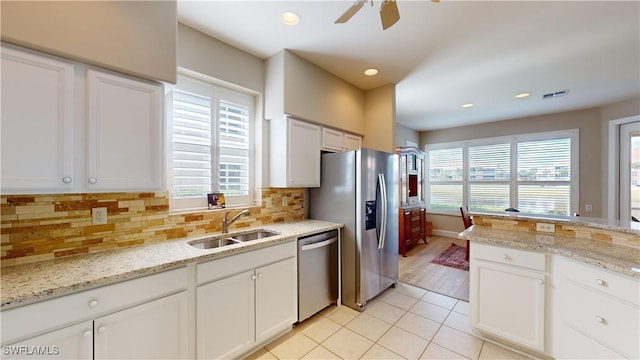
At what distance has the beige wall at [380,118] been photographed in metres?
Result: 3.43

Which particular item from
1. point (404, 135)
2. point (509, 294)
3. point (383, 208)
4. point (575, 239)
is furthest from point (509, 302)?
point (404, 135)

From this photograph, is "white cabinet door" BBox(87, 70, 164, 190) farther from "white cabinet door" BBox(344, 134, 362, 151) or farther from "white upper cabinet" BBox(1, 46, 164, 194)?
"white cabinet door" BBox(344, 134, 362, 151)

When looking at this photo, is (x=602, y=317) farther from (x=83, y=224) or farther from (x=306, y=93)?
(x=83, y=224)

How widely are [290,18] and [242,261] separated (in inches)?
80.0

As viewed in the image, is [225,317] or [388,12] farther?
[225,317]

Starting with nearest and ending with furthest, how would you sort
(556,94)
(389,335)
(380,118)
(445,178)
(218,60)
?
1. (389,335)
2. (218,60)
3. (380,118)
4. (556,94)
5. (445,178)

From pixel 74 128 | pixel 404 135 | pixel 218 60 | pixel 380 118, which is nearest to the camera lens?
pixel 74 128

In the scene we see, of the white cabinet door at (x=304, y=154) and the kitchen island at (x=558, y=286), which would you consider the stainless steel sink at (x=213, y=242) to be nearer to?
the white cabinet door at (x=304, y=154)

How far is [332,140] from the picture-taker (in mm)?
3234

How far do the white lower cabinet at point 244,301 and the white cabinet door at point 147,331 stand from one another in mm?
107

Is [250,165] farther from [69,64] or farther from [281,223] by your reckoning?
[69,64]

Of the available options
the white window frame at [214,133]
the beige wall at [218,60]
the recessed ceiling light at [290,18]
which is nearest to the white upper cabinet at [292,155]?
the white window frame at [214,133]

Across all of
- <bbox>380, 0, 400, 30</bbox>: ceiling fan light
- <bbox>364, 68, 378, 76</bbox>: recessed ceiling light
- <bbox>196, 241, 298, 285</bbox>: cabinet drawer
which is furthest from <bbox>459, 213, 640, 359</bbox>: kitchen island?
<bbox>364, 68, 378, 76</bbox>: recessed ceiling light

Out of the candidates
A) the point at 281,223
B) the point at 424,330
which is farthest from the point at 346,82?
the point at 424,330
